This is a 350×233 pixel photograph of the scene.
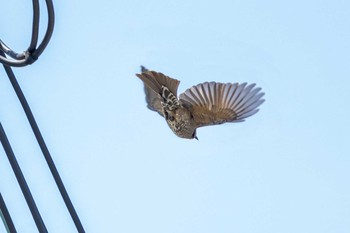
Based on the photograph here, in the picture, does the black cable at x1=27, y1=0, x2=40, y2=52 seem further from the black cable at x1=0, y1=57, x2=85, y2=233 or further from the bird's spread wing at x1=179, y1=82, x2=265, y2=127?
the bird's spread wing at x1=179, y1=82, x2=265, y2=127

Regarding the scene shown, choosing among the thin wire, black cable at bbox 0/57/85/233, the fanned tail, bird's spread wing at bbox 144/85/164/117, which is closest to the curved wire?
black cable at bbox 0/57/85/233

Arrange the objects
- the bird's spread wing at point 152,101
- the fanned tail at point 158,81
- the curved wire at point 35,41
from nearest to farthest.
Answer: the curved wire at point 35,41 < the fanned tail at point 158,81 < the bird's spread wing at point 152,101

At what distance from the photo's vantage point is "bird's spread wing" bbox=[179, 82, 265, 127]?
3.20 m

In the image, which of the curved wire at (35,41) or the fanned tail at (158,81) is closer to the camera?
the curved wire at (35,41)

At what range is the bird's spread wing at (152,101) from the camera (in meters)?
3.29

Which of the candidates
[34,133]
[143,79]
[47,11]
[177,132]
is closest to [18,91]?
[34,133]

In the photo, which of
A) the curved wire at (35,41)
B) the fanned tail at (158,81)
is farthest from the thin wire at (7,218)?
the fanned tail at (158,81)

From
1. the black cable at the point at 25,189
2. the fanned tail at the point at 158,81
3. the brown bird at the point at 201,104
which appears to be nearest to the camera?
the black cable at the point at 25,189

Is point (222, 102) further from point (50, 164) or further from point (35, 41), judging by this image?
point (35, 41)

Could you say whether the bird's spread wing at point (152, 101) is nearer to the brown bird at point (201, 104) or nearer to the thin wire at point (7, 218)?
the brown bird at point (201, 104)

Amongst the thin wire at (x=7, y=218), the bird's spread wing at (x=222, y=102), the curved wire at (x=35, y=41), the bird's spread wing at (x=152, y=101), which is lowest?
the thin wire at (x=7, y=218)

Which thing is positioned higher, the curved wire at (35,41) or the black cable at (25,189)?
the curved wire at (35,41)

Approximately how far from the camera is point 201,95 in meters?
3.14

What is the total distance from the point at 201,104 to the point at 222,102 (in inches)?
5.8
